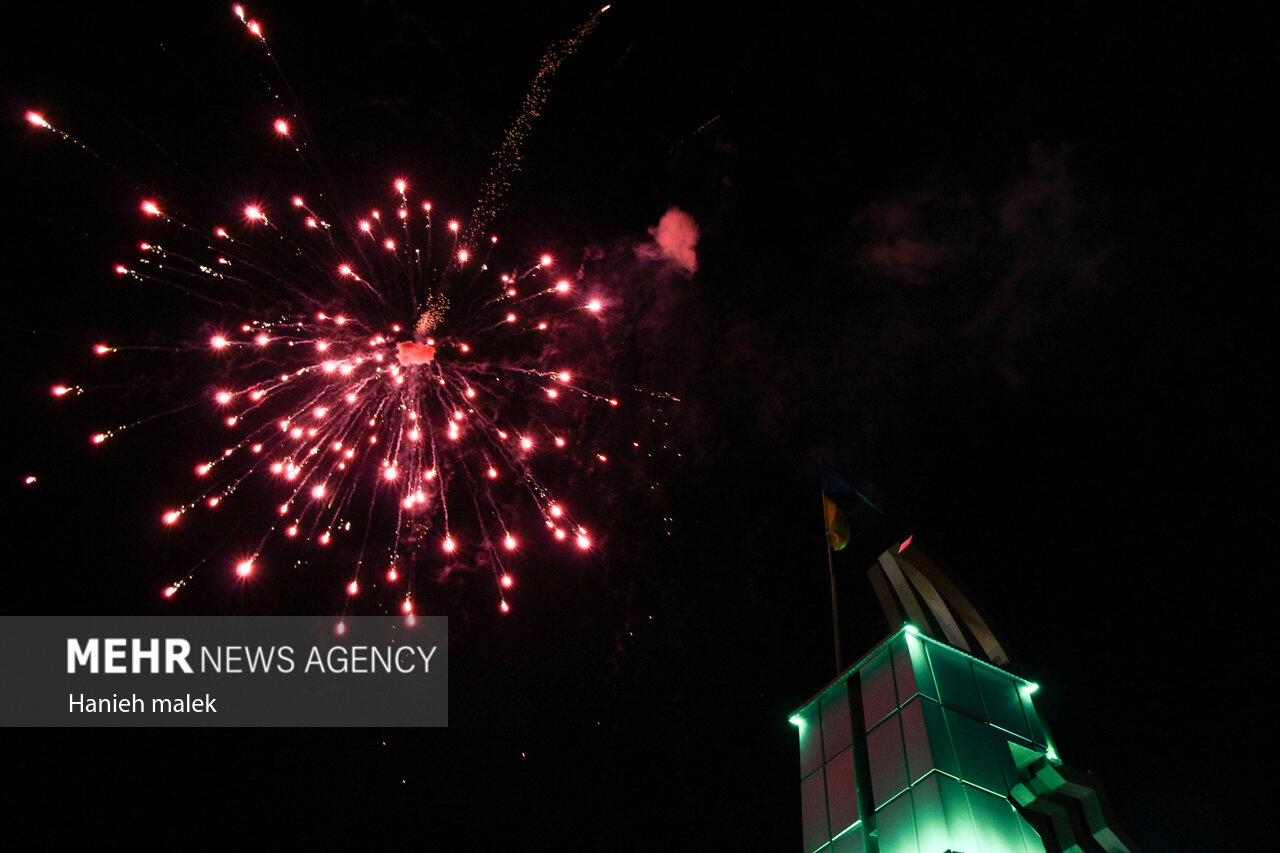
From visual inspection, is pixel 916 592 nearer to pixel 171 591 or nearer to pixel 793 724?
pixel 793 724

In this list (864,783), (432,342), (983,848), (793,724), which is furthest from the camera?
(432,342)

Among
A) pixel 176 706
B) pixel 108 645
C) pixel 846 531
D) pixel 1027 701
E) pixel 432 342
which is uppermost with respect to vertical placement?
pixel 432 342

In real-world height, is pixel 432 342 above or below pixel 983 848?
above

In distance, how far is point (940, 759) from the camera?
10578mm

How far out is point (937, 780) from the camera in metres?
10.3

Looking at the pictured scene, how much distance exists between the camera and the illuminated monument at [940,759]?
1031 cm

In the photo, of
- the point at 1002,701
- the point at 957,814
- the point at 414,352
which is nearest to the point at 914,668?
the point at 1002,701

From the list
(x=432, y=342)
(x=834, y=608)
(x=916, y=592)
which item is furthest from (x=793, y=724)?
(x=432, y=342)

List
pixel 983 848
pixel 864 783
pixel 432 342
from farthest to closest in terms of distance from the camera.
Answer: pixel 432 342 < pixel 864 783 < pixel 983 848

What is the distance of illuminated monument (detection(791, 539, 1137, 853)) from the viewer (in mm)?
10312

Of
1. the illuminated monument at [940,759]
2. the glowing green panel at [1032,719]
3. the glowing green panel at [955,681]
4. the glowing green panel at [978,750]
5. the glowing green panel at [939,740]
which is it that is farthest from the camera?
the glowing green panel at [1032,719]

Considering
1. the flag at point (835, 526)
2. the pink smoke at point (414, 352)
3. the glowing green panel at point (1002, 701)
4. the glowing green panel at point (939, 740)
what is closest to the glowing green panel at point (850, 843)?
the glowing green panel at point (939, 740)

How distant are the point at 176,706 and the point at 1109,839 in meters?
17.7

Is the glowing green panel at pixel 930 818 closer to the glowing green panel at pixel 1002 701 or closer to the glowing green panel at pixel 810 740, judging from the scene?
the glowing green panel at pixel 1002 701
